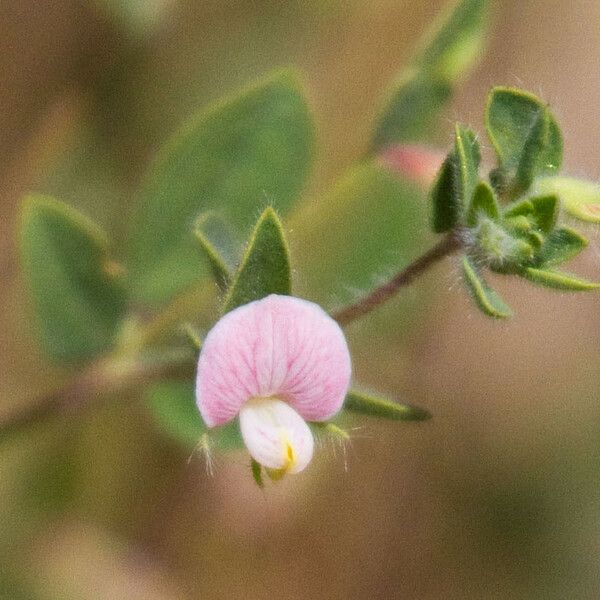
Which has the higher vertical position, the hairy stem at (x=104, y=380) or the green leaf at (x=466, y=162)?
the green leaf at (x=466, y=162)

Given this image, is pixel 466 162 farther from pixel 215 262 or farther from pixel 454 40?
pixel 454 40

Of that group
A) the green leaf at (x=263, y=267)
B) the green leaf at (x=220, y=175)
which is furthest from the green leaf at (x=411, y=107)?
the green leaf at (x=263, y=267)

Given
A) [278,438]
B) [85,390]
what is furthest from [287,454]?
[85,390]

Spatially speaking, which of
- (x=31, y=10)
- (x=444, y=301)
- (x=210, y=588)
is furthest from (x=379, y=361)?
(x=31, y=10)

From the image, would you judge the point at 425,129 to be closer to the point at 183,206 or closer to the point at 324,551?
the point at 183,206

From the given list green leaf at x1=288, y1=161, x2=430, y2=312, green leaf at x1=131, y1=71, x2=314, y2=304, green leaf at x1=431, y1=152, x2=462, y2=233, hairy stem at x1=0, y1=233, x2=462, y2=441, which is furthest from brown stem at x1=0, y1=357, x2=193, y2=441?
green leaf at x1=431, y1=152, x2=462, y2=233

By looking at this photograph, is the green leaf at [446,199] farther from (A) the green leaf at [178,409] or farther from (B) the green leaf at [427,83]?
(A) the green leaf at [178,409]

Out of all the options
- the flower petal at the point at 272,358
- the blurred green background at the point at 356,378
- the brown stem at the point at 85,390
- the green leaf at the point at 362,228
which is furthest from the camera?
the blurred green background at the point at 356,378
